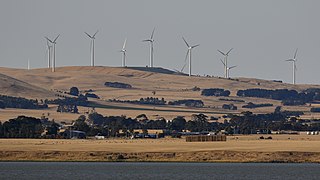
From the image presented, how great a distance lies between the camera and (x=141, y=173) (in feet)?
419

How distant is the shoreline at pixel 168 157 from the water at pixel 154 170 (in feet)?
2.48

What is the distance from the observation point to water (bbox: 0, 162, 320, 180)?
399 feet

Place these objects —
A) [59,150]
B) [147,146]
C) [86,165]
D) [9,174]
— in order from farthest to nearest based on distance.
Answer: [147,146] → [59,150] → [86,165] → [9,174]

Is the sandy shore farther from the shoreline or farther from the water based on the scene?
the water

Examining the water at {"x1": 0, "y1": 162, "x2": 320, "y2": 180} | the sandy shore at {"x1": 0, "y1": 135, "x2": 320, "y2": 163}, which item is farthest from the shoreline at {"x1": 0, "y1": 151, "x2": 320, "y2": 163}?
the water at {"x1": 0, "y1": 162, "x2": 320, "y2": 180}

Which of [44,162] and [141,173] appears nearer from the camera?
[141,173]

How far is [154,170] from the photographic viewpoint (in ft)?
439

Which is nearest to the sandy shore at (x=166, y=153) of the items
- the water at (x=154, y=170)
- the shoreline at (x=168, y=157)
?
the shoreline at (x=168, y=157)

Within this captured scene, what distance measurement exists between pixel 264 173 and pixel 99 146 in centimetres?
3986

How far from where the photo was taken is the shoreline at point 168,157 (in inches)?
5733

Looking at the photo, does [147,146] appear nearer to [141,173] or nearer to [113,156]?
[113,156]

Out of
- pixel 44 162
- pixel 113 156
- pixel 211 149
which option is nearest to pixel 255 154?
pixel 211 149

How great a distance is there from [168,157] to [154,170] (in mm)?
13631

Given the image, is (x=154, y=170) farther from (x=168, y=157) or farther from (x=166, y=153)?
(x=166, y=153)
